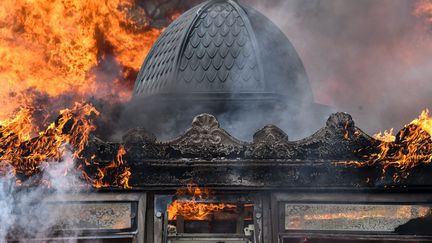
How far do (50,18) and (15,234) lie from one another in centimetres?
639

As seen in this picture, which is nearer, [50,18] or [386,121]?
[50,18]

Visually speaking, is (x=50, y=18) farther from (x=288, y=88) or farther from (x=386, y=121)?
(x=386, y=121)

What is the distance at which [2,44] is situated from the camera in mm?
10625

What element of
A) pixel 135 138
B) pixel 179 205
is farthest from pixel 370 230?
pixel 135 138

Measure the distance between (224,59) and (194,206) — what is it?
18.2 ft

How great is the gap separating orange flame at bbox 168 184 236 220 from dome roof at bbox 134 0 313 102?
10.6 ft

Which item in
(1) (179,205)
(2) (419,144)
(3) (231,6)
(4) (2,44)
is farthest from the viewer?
(3) (231,6)

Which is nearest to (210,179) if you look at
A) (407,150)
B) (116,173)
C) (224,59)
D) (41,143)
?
(116,173)

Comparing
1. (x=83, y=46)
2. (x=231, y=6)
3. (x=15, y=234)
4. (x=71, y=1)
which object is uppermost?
(x=231, y=6)

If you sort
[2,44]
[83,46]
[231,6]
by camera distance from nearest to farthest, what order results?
[2,44] → [83,46] → [231,6]

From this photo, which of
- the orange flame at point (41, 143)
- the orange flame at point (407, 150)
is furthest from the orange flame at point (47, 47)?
the orange flame at point (407, 150)

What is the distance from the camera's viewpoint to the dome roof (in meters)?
12.6

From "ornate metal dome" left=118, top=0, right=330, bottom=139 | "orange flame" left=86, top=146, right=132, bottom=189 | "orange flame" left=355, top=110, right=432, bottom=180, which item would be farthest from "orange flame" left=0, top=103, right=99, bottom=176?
"orange flame" left=355, top=110, right=432, bottom=180

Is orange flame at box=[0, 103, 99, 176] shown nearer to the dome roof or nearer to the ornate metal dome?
the ornate metal dome
